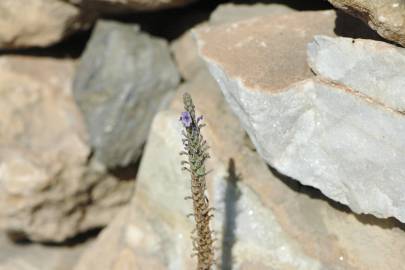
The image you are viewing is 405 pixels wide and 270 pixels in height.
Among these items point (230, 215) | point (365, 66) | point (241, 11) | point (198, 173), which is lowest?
point (230, 215)

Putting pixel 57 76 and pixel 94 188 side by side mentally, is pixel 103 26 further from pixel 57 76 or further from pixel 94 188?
pixel 94 188

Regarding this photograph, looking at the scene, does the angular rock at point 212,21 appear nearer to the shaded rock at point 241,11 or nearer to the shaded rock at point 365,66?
the shaded rock at point 241,11

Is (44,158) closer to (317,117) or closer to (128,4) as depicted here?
(128,4)

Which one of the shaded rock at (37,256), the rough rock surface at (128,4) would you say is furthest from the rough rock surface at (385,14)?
the shaded rock at (37,256)

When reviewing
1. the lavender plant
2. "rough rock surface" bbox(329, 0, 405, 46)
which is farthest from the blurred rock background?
the lavender plant

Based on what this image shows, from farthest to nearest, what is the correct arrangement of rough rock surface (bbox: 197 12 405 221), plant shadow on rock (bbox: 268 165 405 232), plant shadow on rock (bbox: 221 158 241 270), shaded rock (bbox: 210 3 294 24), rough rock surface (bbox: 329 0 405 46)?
shaded rock (bbox: 210 3 294 24), plant shadow on rock (bbox: 221 158 241 270), plant shadow on rock (bbox: 268 165 405 232), rough rock surface (bbox: 197 12 405 221), rough rock surface (bbox: 329 0 405 46)

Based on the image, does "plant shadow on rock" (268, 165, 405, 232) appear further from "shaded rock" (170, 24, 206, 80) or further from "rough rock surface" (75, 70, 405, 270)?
"shaded rock" (170, 24, 206, 80)

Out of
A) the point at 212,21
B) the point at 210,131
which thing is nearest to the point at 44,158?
the point at 210,131

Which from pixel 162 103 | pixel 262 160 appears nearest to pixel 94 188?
pixel 162 103
